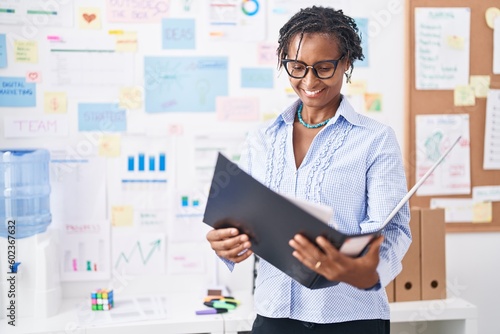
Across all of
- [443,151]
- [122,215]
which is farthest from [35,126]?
[443,151]

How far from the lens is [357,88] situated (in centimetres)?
253

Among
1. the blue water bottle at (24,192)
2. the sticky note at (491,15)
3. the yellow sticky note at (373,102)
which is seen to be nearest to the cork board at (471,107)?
the sticky note at (491,15)

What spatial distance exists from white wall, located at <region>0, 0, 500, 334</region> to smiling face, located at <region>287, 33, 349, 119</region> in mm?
1078

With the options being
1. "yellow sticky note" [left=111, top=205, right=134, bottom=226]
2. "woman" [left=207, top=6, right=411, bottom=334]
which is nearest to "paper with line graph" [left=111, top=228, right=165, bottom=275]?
"yellow sticky note" [left=111, top=205, right=134, bottom=226]

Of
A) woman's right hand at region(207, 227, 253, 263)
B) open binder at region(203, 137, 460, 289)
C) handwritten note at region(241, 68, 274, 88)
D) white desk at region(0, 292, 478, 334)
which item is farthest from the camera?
handwritten note at region(241, 68, 274, 88)

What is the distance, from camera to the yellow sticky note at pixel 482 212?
8.54 feet

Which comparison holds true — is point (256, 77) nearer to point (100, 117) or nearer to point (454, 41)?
point (100, 117)

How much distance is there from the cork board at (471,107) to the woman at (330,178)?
119 cm

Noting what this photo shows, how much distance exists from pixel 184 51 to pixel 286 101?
0.48 meters

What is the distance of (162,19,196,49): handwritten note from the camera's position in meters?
2.40

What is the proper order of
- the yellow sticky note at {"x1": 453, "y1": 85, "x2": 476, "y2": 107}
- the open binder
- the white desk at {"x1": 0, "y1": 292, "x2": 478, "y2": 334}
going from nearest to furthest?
the open binder → the white desk at {"x1": 0, "y1": 292, "x2": 478, "y2": 334} → the yellow sticky note at {"x1": 453, "y1": 85, "x2": 476, "y2": 107}

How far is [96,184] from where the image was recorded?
93.9 inches

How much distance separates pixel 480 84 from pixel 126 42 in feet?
5.02

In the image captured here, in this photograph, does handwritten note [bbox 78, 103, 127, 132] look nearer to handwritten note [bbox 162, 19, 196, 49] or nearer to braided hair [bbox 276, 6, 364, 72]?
handwritten note [bbox 162, 19, 196, 49]
